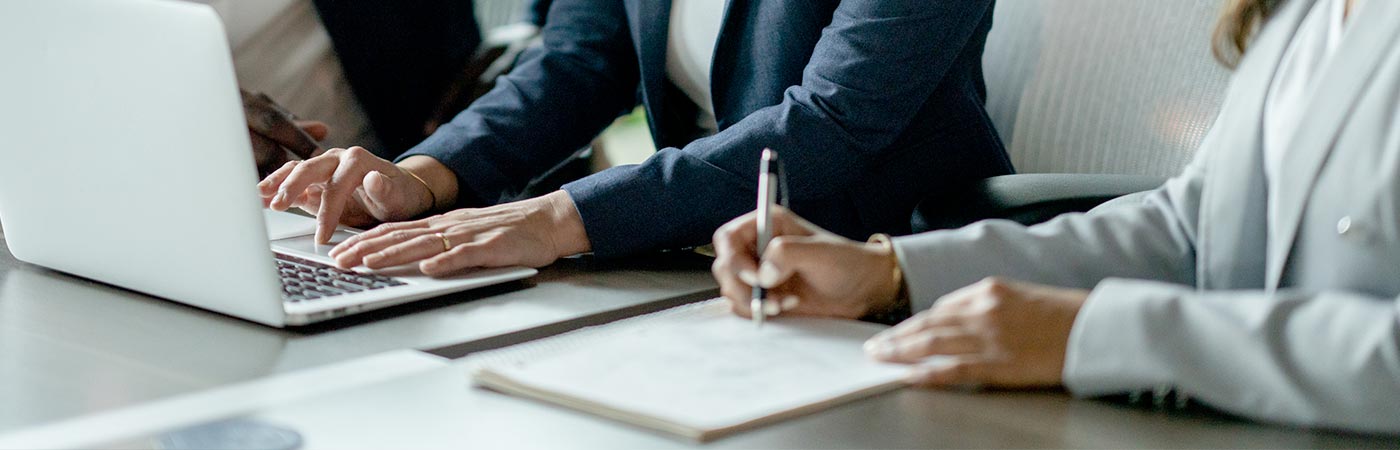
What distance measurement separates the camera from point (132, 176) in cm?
103

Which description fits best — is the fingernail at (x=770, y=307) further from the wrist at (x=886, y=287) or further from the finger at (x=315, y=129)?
the finger at (x=315, y=129)

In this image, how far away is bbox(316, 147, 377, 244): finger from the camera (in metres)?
1.32

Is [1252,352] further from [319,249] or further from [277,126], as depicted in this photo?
[277,126]

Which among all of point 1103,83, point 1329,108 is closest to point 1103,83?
point 1103,83

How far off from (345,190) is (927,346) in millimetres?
737

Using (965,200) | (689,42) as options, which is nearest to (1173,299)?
(965,200)

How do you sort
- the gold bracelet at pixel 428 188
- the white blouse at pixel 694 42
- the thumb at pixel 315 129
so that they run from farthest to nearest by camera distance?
1. the thumb at pixel 315 129
2. the white blouse at pixel 694 42
3. the gold bracelet at pixel 428 188

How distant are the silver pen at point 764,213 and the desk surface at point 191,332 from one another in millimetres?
153

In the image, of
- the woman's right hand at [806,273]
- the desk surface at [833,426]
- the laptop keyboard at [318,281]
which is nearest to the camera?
the desk surface at [833,426]

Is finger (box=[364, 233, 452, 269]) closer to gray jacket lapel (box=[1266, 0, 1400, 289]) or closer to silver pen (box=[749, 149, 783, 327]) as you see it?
silver pen (box=[749, 149, 783, 327])

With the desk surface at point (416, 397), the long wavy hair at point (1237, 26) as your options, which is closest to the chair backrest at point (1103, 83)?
the long wavy hair at point (1237, 26)

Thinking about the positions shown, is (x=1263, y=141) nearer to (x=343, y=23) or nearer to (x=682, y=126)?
(x=682, y=126)

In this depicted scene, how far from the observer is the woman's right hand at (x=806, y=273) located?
97 centimetres

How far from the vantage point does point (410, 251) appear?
120 cm
